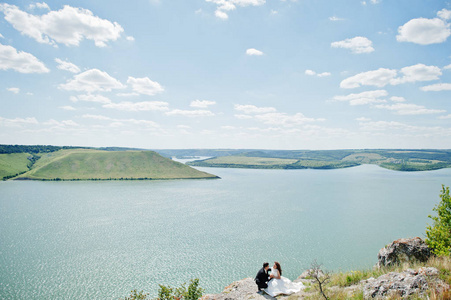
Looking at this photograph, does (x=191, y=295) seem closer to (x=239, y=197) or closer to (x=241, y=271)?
(x=241, y=271)

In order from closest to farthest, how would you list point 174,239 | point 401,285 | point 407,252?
point 401,285 → point 407,252 → point 174,239

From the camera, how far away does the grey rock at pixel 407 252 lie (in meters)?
19.0

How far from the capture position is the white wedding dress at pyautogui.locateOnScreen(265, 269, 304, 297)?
1535cm

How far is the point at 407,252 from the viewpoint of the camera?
A: 19078mm

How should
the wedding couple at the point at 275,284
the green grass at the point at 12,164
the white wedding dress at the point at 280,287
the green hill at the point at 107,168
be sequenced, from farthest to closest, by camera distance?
1. the green hill at the point at 107,168
2. the green grass at the point at 12,164
3. the wedding couple at the point at 275,284
4. the white wedding dress at the point at 280,287

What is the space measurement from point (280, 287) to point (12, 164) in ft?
726

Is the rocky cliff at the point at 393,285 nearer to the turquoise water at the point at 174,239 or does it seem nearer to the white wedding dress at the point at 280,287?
the white wedding dress at the point at 280,287

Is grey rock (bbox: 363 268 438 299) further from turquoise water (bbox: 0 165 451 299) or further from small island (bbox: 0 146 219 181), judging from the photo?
small island (bbox: 0 146 219 181)

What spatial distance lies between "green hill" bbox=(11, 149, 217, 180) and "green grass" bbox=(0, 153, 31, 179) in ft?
22.5

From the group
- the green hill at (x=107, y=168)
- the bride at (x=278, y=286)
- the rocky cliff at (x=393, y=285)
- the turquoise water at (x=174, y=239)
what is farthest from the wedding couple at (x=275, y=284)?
the green hill at (x=107, y=168)

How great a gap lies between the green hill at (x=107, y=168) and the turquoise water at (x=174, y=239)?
70370 mm

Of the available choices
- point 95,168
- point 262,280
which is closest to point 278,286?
point 262,280

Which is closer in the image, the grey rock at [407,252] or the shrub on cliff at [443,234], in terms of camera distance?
the shrub on cliff at [443,234]

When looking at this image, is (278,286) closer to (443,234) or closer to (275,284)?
(275,284)
